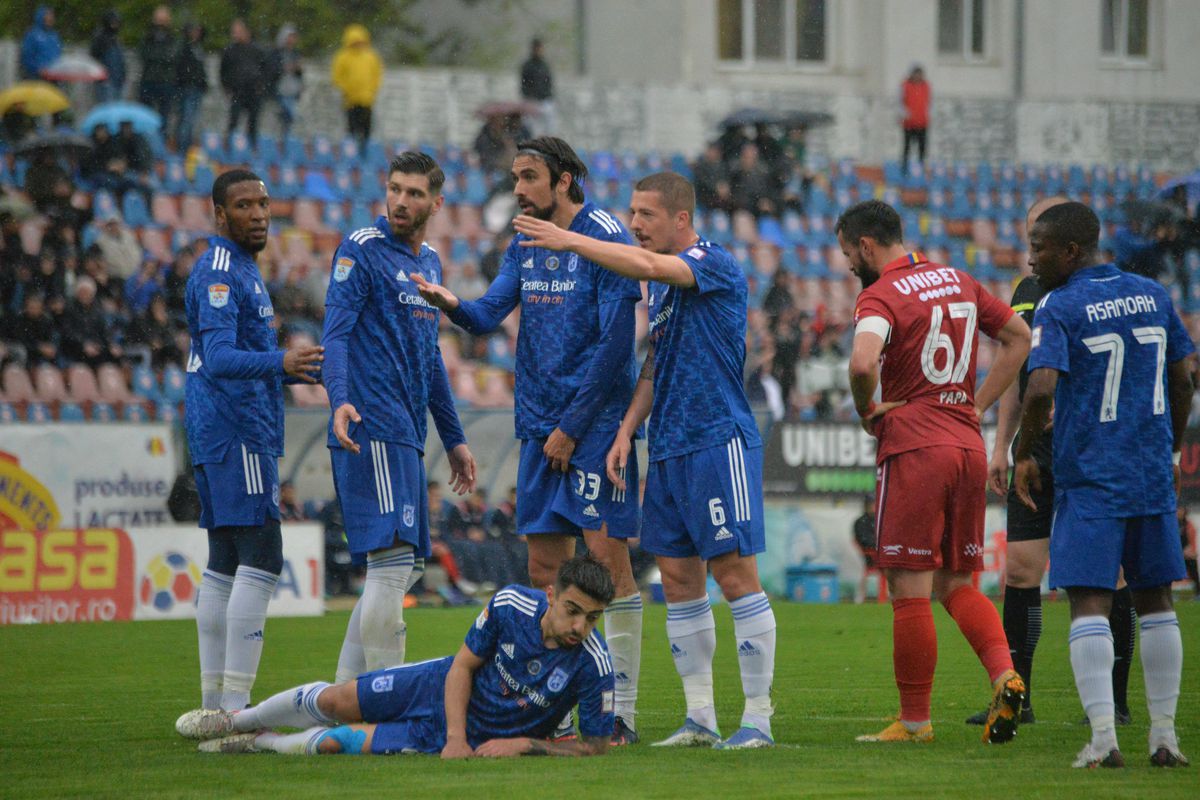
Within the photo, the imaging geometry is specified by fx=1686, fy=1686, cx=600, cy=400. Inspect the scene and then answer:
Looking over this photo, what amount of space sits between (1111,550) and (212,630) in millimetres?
3894

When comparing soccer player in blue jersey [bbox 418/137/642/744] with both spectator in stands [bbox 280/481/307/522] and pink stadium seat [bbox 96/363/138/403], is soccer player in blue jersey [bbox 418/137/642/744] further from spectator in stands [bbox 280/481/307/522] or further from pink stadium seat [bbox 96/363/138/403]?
pink stadium seat [bbox 96/363/138/403]

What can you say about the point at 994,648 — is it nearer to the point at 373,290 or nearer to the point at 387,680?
the point at 387,680

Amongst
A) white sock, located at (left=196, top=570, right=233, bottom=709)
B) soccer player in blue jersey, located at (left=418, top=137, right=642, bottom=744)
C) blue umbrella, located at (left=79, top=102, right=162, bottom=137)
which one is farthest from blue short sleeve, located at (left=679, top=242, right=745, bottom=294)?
blue umbrella, located at (left=79, top=102, right=162, bottom=137)

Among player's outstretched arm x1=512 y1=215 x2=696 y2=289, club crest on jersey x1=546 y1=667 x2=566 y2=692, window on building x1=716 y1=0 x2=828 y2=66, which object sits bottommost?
club crest on jersey x1=546 y1=667 x2=566 y2=692

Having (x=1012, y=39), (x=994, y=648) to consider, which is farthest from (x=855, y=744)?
(x=1012, y=39)

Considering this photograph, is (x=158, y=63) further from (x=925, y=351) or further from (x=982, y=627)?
(x=982, y=627)

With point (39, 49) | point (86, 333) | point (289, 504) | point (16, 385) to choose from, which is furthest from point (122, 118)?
point (289, 504)

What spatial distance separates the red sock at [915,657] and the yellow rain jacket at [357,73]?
2069cm

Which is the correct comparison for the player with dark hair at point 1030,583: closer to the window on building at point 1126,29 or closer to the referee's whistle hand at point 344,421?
the referee's whistle hand at point 344,421

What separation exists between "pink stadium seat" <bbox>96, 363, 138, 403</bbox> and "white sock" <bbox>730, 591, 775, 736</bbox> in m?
13.5

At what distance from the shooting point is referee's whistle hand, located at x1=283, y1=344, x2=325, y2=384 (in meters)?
7.02

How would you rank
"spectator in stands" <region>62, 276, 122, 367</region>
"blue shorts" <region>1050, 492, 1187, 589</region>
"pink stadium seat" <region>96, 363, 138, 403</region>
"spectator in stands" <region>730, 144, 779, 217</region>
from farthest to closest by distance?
1. "spectator in stands" <region>730, 144, 779, 217</region>
2. "pink stadium seat" <region>96, 363, 138, 403</region>
3. "spectator in stands" <region>62, 276, 122, 367</region>
4. "blue shorts" <region>1050, 492, 1187, 589</region>

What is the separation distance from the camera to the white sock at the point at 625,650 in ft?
24.1

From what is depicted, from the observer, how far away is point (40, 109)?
2214 centimetres
